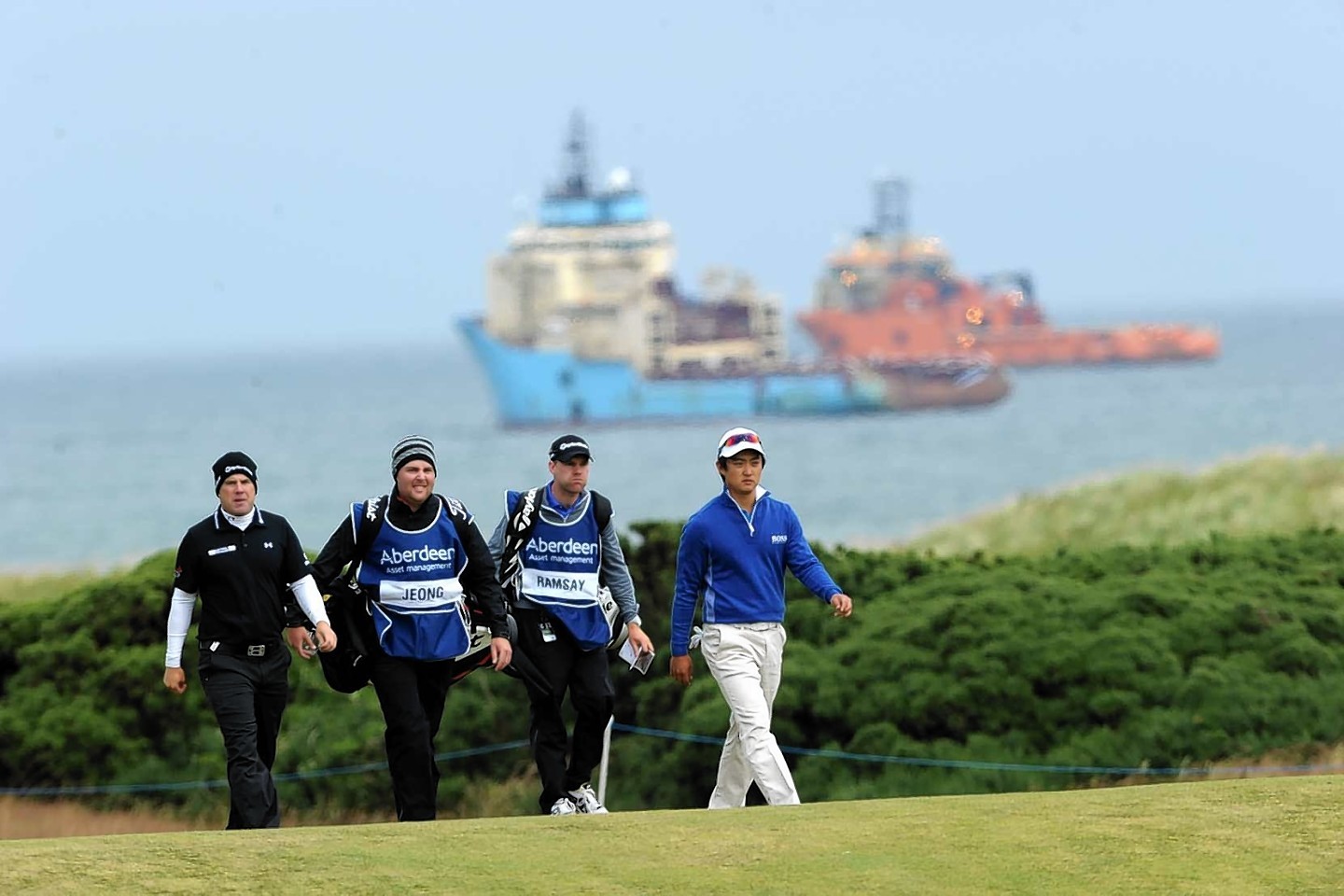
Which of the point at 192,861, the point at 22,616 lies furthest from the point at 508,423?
the point at 192,861

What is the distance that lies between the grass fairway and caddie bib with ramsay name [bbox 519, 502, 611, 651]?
116cm

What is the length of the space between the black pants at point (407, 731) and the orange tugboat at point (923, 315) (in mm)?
102966

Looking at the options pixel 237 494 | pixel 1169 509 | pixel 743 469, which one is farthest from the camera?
pixel 1169 509

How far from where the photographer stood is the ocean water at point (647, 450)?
79.1 m

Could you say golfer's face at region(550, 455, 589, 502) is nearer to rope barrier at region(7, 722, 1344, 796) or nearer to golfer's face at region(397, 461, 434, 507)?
golfer's face at region(397, 461, 434, 507)

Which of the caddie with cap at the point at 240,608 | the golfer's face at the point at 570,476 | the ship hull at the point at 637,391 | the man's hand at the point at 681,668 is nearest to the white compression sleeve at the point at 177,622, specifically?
the caddie with cap at the point at 240,608

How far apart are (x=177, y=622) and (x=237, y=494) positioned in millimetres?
524

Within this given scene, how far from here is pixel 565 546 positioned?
26.8 ft

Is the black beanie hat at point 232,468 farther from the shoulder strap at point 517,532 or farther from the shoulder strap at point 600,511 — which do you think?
the shoulder strap at point 600,511

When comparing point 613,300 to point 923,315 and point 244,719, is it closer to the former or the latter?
point 923,315

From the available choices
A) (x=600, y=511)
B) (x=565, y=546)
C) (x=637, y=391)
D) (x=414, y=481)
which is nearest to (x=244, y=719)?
(x=414, y=481)

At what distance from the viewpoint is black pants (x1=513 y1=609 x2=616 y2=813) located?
27.1 ft

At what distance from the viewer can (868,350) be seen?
117750 millimetres

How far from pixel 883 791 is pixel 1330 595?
3.23m
